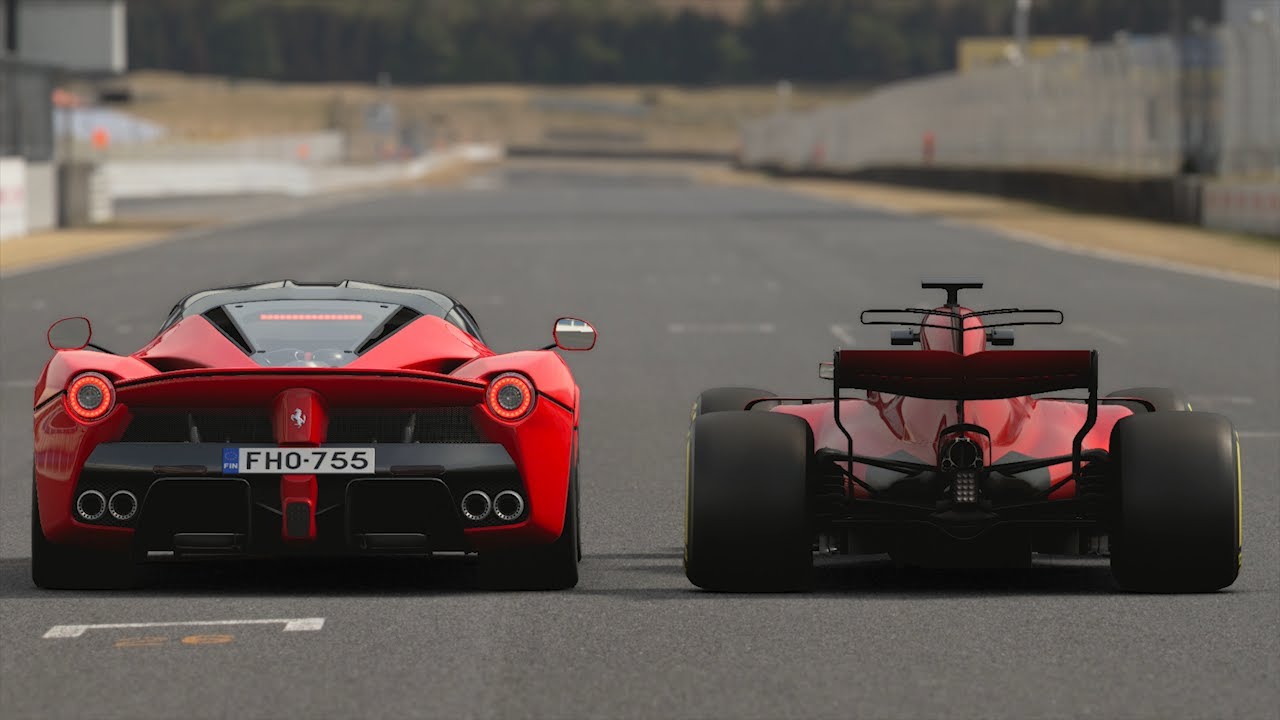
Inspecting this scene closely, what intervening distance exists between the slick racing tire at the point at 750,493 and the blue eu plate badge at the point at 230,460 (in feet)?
4.59

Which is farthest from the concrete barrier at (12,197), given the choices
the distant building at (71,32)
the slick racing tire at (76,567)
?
the slick racing tire at (76,567)

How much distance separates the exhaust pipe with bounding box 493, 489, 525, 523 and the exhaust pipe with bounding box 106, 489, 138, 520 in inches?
44.2

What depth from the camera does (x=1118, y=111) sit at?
50.9 metres

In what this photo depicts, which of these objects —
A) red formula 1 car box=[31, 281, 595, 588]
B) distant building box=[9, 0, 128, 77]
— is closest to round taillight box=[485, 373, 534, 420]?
red formula 1 car box=[31, 281, 595, 588]

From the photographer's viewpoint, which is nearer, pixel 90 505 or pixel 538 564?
pixel 90 505

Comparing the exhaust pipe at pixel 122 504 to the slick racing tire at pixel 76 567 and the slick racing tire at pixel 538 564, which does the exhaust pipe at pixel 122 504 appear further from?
the slick racing tire at pixel 538 564

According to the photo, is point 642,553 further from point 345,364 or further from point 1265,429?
point 1265,429

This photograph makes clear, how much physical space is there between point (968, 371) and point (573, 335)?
139 cm

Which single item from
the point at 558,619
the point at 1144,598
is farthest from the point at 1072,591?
the point at 558,619

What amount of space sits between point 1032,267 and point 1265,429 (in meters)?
17.8

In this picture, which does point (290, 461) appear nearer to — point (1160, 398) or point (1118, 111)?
point (1160, 398)

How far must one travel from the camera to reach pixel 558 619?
7.23m

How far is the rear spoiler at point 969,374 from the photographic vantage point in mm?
7379

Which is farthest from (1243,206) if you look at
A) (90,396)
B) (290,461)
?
(90,396)
